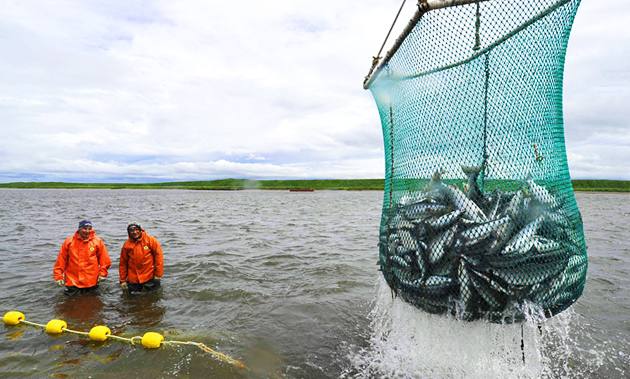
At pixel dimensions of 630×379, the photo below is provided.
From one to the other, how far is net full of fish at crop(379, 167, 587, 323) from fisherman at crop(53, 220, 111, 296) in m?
8.62

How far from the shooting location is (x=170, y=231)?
2422 cm

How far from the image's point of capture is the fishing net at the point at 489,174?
15.3 feet

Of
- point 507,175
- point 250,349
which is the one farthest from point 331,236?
point 507,175

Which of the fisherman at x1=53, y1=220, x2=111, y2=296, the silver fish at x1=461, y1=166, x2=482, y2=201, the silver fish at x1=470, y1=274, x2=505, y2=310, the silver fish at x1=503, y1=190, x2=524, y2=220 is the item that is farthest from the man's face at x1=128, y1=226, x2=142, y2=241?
the silver fish at x1=503, y1=190, x2=524, y2=220

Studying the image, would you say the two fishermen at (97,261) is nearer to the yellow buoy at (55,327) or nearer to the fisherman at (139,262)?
the fisherman at (139,262)

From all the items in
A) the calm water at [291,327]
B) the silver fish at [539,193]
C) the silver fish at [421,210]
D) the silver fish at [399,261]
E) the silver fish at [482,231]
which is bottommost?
the calm water at [291,327]

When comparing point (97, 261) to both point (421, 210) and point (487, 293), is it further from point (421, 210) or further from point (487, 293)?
point (487, 293)

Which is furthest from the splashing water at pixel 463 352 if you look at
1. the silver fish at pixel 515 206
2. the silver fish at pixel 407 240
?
the silver fish at pixel 515 206

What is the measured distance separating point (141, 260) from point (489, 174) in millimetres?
9206

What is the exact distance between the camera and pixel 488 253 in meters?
4.64

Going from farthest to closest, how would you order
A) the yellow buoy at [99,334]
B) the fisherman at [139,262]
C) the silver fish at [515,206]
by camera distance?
1. the fisherman at [139,262]
2. the yellow buoy at [99,334]
3. the silver fish at [515,206]

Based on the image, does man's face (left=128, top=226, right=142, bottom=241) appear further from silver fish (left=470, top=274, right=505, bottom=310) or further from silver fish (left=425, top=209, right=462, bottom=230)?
silver fish (left=470, top=274, right=505, bottom=310)

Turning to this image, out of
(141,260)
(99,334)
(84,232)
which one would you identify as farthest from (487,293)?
(84,232)

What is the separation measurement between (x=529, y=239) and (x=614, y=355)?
5136 mm
